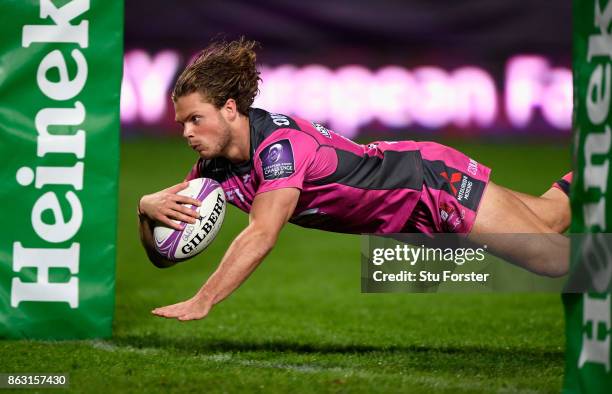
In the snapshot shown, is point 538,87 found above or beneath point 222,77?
above

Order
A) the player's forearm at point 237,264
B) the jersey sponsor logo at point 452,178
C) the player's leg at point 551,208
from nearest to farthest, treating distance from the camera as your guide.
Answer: the player's forearm at point 237,264 → the jersey sponsor logo at point 452,178 → the player's leg at point 551,208

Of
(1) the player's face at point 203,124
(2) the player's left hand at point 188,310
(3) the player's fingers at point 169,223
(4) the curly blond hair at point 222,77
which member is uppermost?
(4) the curly blond hair at point 222,77

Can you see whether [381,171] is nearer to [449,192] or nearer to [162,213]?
[449,192]

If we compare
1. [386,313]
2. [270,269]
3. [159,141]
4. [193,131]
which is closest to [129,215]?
[270,269]

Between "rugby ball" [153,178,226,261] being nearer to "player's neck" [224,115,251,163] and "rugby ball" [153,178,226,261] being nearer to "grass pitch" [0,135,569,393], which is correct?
"player's neck" [224,115,251,163]

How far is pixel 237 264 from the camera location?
18.1ft

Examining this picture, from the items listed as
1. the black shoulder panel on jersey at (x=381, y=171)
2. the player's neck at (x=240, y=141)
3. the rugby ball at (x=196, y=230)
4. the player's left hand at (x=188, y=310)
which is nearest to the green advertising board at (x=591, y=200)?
the black shoulder panel on jersey at (x=381, y=171)

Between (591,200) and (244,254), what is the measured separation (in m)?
1.81

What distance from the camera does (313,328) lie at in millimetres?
7723

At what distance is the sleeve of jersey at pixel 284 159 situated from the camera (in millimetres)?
5730

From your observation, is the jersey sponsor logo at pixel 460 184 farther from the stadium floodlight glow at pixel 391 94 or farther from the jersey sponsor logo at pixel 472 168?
the stadium floodlight glow at pixel 391 94

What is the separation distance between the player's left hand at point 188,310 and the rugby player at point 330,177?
2.33 ft

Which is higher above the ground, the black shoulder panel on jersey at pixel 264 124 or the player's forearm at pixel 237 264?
the black shoulder panel on jersey at pixel 264 124

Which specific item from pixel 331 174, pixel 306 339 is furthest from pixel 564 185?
pixel 306 339
